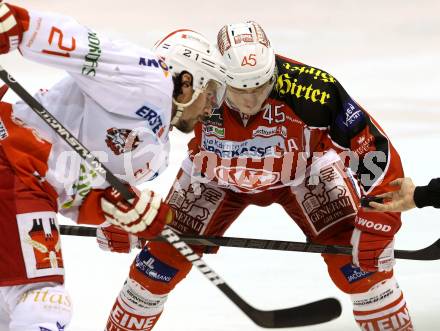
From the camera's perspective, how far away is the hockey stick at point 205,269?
2816mm

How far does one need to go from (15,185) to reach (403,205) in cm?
140

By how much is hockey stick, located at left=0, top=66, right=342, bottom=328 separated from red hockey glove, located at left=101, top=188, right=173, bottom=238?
0.11 ft

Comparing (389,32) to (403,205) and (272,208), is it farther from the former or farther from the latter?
(403,205)

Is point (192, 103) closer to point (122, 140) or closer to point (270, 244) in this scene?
point (122, 140)

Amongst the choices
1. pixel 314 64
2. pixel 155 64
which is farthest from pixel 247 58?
pixel 314 64

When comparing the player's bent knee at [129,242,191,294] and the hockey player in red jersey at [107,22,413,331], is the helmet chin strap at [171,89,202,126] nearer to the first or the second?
the hockey player in red jersey at [107,22,413,331]

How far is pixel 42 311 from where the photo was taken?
2.64 m

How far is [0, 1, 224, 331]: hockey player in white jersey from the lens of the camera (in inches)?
107

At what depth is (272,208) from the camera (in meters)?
5.00

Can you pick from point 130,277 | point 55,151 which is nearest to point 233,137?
point 130,277

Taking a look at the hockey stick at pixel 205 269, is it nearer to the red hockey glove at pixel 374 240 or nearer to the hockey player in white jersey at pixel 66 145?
the hockey player in white jersey at pixel 66 145

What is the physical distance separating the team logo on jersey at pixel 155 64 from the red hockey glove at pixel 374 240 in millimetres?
986

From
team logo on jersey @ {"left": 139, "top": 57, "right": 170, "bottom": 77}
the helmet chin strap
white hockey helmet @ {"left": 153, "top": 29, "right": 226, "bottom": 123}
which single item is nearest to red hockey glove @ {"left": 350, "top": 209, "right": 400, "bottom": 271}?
white hockey helmet @ {"left": 153, "top": 29, "right": 226, "bottom": 123}

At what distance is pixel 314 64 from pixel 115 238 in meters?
2.91
